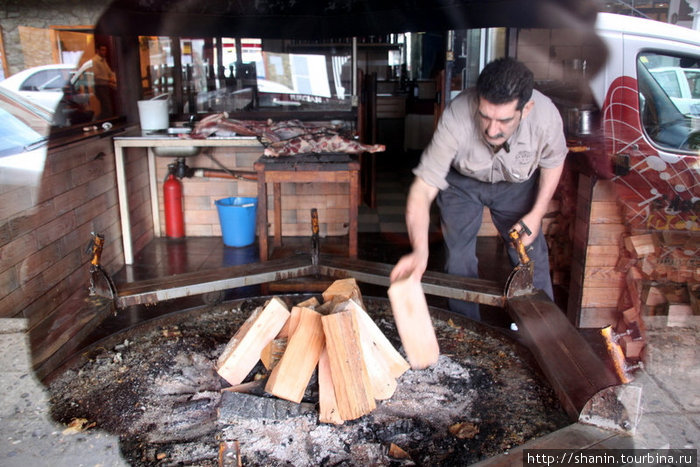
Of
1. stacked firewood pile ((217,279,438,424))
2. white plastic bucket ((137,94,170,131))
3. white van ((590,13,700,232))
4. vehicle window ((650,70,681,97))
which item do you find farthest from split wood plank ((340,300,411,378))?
white plastic bucket ((137,94,170,131))

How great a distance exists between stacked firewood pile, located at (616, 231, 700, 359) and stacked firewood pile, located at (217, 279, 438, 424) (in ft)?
5.86

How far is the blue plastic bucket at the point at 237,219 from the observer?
493 centimetres

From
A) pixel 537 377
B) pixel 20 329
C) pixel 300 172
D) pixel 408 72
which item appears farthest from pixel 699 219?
pixel 408 72

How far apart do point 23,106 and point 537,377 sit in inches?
125

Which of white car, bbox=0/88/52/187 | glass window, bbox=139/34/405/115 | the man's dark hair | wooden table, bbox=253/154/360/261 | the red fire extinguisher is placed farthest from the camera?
glass window, bbox=139/34/405/115

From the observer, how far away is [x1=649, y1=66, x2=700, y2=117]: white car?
2998 millimetres

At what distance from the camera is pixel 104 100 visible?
15.1 feet

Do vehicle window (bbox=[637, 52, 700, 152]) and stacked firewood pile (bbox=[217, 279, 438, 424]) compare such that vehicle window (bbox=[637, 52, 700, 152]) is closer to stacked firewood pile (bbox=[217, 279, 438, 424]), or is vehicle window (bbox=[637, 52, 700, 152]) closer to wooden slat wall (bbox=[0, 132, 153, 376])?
stacked firewood pile (bbox=[217, 279, 438, 424])

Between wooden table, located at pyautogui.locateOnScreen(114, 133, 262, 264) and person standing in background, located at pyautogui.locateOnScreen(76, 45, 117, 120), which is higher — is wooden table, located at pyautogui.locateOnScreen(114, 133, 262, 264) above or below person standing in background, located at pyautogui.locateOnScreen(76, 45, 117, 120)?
below

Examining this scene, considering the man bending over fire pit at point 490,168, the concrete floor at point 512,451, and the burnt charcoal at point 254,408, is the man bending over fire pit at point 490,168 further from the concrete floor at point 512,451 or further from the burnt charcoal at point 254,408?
the concrete floor at point 512,451

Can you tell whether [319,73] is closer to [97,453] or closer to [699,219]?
[699,219]

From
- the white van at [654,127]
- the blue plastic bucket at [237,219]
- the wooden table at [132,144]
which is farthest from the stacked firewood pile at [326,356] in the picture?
the blue plastic bucket at [237,219]

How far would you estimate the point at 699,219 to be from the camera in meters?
3.10

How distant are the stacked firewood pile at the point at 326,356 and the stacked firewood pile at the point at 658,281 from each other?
5.86ft
